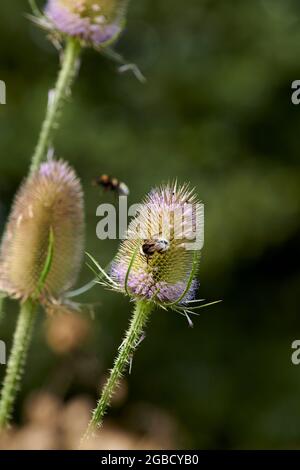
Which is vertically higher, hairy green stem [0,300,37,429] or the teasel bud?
the teasel bud

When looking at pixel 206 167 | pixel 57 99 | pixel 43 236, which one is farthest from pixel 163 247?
pixel 206 167

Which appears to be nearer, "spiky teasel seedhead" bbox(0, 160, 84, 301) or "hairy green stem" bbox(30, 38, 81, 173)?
"spiky teasel seedhead" bbox(0, 160, 84, 301)

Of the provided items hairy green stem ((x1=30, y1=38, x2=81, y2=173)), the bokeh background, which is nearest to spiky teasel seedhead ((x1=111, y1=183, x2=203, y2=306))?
hairy green stem ((x1=30, y1=38, x2=81, y2=173))

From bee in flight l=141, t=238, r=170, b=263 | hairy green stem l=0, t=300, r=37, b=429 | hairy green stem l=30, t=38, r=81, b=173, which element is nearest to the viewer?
hairy green stem l=0, t=300, r=37, b=429

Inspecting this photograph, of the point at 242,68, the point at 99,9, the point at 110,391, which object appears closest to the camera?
the point at 110,391

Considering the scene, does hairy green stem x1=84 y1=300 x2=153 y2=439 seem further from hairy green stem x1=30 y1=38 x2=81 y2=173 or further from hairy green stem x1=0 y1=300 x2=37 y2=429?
hairy green stem x1=30 y1=38 x2=81 y2=173

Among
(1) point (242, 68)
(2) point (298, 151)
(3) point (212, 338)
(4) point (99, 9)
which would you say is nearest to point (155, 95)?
(1) point (242, 68)

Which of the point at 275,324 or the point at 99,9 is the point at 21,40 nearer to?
the point at 275,324
